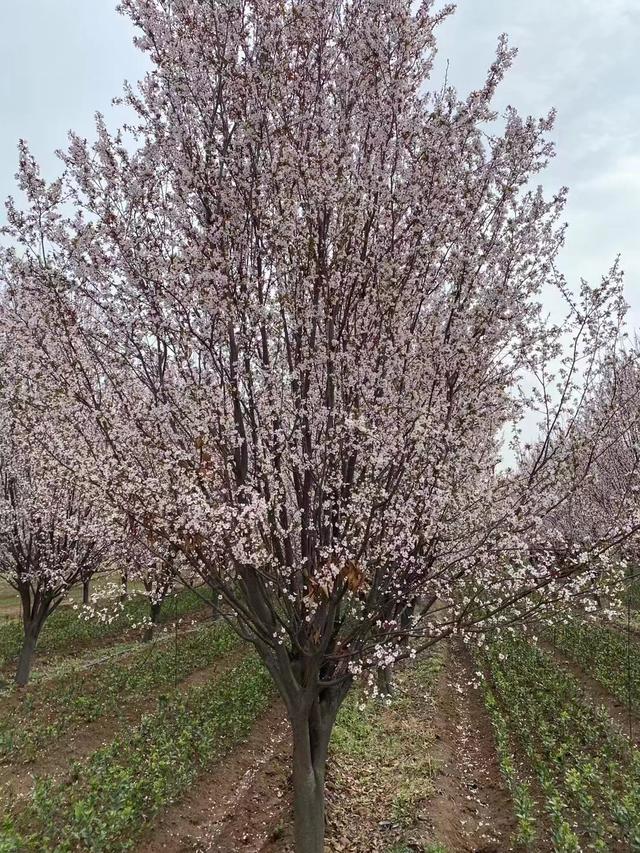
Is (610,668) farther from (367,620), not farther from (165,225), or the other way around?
(165,225)

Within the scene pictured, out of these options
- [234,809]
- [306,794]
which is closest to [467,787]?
[234,809]

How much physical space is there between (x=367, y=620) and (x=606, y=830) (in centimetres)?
610

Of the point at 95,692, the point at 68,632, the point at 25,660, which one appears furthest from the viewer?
the point at 68,632

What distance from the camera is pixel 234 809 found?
891 cm

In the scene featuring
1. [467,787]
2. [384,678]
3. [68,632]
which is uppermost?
[384,678]

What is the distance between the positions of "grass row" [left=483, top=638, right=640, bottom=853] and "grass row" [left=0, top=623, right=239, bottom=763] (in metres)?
9.19

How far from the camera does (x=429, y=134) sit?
5.39 m

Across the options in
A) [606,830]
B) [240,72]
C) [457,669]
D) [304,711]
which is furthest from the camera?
[457,669]

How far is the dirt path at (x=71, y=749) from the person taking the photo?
9340 mm

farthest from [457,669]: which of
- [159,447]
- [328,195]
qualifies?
[328,195]

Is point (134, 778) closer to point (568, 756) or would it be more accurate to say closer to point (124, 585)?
point (124, 585)

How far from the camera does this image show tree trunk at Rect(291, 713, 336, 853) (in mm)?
6035

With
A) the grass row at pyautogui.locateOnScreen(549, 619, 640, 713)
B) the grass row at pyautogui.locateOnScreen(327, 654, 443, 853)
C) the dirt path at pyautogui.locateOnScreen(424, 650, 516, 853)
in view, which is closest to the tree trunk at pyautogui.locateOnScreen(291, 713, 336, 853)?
the grass row at pyautogui.locateOnScreen(327, 654, 443, 853)

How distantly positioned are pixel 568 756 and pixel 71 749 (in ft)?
33.3
